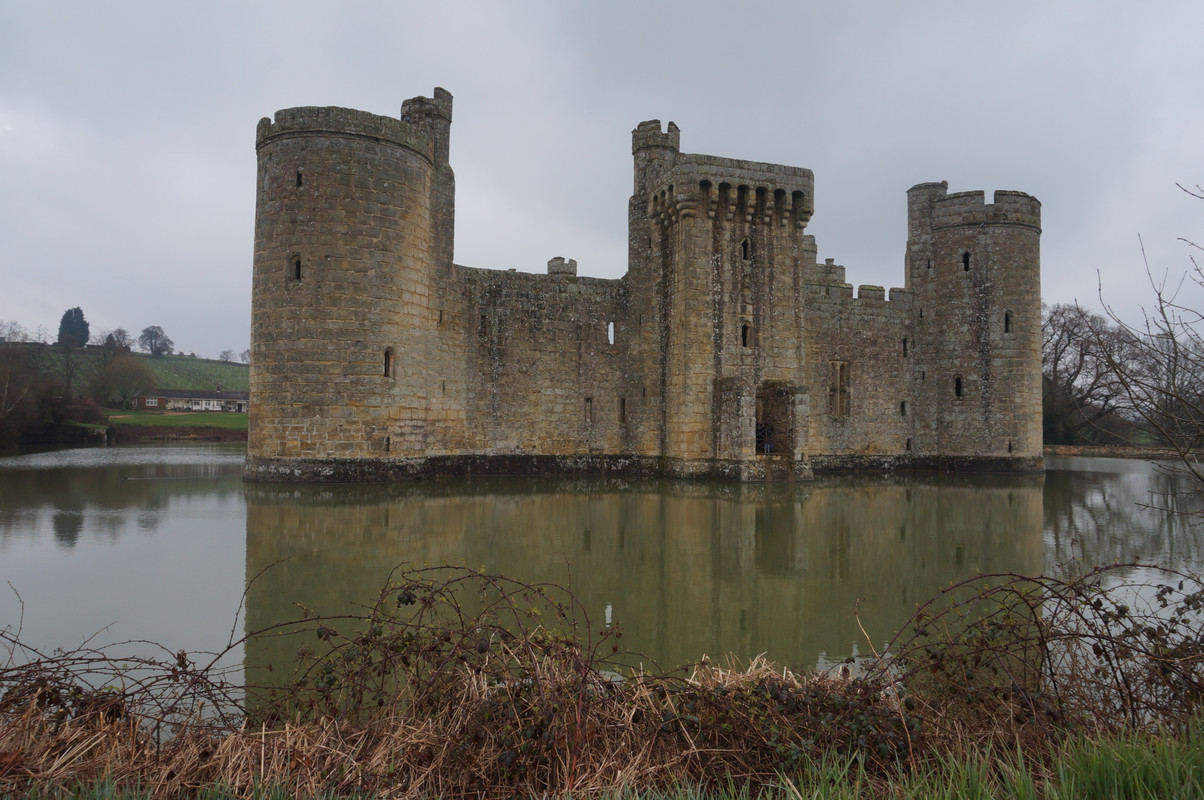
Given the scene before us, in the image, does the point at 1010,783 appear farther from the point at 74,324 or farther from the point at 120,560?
the point at 74,324

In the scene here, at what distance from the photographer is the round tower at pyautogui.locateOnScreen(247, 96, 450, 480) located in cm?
1475

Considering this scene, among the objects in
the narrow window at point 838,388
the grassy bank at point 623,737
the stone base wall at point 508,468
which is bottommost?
the grassy bank at point 623,737

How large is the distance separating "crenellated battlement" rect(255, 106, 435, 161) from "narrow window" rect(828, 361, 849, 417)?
13.9m

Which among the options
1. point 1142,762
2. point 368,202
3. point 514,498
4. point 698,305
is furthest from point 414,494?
point 1142,762

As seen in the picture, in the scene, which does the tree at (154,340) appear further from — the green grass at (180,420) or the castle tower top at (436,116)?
the castle tower top at (436,116)

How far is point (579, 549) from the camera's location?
8.69m

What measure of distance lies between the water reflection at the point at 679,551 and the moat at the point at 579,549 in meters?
0.04

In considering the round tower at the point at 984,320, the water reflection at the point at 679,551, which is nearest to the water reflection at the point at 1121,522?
the water reflection at the point at 679,551

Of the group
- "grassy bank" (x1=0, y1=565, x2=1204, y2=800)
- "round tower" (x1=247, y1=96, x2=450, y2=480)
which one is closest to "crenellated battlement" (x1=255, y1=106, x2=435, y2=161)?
"round tower" (x1=247, y1=96, x2=450, y2=480)

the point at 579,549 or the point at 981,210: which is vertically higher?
the point at 981,210

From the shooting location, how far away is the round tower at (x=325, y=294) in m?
14.8

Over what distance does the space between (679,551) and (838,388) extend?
587 inches

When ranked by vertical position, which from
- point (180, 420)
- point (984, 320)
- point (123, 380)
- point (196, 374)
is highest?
point (196, 374)

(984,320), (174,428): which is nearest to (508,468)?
(984,320)
